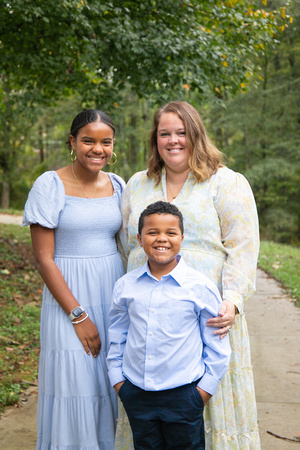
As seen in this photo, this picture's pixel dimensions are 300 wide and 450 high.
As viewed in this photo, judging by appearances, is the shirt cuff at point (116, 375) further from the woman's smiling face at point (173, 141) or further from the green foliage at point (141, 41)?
the green foliage at point (141, 41)

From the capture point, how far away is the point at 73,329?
111 inches

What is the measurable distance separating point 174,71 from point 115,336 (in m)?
5.76

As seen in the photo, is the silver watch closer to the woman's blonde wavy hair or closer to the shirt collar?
the shirt collar

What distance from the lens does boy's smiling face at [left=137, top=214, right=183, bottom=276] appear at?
2455mm

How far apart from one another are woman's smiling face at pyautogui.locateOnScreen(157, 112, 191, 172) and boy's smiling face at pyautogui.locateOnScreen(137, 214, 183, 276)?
0.47m

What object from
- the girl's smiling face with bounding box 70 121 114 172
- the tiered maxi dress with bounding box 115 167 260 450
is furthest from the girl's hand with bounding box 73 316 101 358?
the girl's smiling face with bounding box 70 121 114 172

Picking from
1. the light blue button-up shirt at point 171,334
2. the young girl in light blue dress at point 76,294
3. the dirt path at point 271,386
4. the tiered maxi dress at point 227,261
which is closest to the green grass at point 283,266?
the dirt path at point 271,386

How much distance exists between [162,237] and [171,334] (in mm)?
464

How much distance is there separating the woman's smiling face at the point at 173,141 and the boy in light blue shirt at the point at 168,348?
16.2 inches

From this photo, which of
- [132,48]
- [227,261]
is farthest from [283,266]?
[227,261]

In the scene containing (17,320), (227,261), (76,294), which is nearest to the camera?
(227,261)

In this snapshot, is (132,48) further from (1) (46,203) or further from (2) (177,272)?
(2) (177,272)

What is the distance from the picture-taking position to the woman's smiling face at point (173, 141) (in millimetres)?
2790

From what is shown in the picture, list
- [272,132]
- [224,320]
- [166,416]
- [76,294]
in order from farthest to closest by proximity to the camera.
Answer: [272,132]
[76,294]
[224,320]
[166,416]
